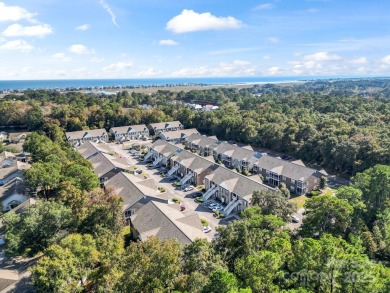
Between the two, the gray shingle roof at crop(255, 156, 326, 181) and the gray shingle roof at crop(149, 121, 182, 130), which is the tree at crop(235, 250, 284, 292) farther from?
the gray shingle roof at crop(149, 121, 182, 130)

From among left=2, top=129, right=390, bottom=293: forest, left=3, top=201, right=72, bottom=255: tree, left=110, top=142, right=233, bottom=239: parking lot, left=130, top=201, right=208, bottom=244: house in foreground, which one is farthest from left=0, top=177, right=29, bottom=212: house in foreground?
left=110, top=142, right=233, bottom=239: parking lot

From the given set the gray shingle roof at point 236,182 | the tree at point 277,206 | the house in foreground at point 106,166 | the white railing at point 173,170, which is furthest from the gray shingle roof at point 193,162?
the tree at point 277,206

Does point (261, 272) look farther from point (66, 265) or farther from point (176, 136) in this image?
point (176, 136)

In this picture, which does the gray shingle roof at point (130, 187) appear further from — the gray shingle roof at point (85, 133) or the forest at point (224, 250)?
the gray shingle roof at point (85, 133)

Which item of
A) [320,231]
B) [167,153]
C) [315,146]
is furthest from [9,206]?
[315,146]

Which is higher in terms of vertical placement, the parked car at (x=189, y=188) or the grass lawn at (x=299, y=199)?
the parked car at (x=189, y=188)

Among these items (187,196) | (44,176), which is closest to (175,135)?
(187,196)
